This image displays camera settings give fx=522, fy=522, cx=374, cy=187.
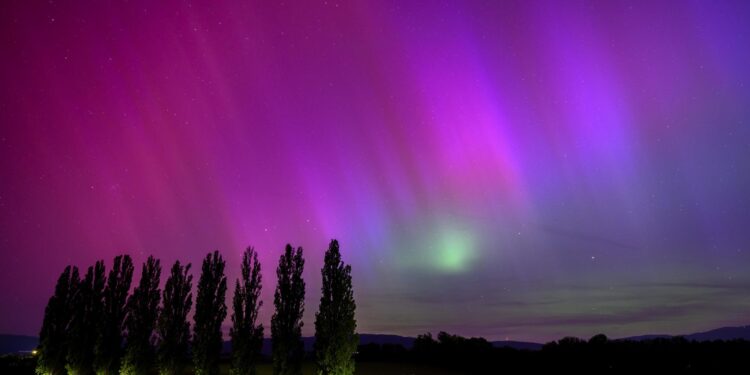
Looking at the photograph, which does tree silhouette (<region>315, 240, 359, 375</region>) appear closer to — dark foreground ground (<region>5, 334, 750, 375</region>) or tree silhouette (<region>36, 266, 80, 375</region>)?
dark foreground ground (<region>5, 334, 750, 375</region>)

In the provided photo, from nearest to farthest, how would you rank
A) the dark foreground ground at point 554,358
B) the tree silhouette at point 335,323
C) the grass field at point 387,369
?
the tree silhouette at point 335,323 < the dark foreground ground at point 554,358 < the grass field at point 387,369

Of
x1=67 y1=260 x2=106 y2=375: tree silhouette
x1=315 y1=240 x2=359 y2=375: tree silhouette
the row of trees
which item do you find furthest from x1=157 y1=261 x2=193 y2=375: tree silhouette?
x1=315 y1=240 x2=359 y2=375: tree silhouette

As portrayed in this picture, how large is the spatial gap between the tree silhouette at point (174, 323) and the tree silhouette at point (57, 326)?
11.4 m

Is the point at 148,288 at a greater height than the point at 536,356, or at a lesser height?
greater

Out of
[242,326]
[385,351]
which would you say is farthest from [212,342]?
[385,351]

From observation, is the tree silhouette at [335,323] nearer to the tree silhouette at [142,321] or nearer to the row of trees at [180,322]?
the row of trees at [180,322]

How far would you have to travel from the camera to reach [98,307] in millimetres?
50812

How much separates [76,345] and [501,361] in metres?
39.4

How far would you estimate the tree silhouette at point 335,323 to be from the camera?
31469 mm

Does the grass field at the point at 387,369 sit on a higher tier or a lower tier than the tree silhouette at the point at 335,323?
lower

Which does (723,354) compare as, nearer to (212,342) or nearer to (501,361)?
(501,361)

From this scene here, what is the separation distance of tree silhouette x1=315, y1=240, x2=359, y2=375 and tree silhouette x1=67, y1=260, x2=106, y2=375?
89.6 feet

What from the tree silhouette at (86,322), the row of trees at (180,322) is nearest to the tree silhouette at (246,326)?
the row of trees at (180,322)

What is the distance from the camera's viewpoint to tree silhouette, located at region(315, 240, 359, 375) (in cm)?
3147
